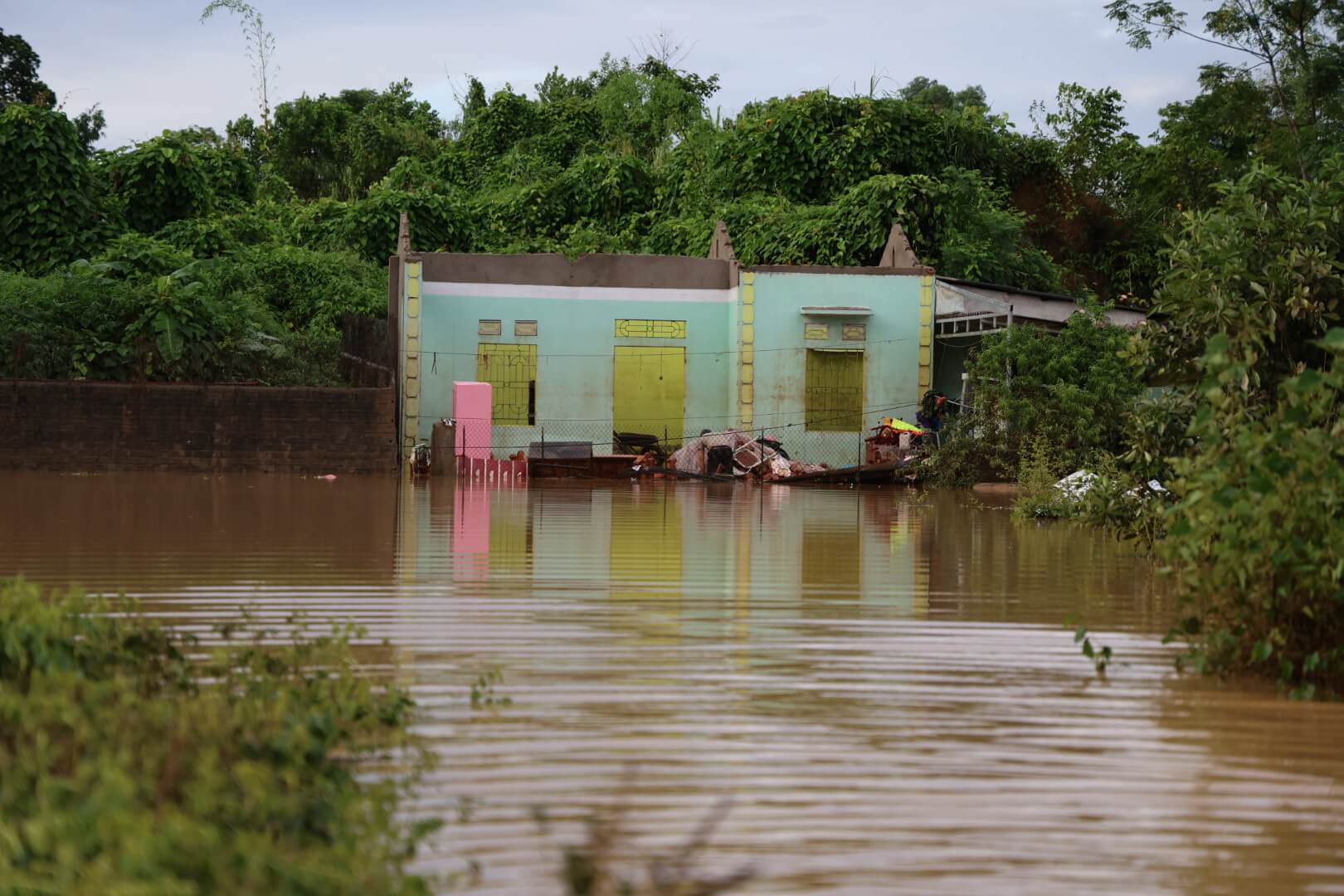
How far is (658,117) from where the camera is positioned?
142ft

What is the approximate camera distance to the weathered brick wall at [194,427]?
864 inches

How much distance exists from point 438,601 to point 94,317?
1672 cm

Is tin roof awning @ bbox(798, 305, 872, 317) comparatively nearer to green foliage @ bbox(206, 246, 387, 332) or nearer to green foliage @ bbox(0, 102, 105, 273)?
green foliage @ bbox(206, 246, 387, 332)

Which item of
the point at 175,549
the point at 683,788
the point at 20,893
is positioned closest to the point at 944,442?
the point at 175,549

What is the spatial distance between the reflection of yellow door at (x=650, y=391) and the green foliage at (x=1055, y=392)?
5.56 meters

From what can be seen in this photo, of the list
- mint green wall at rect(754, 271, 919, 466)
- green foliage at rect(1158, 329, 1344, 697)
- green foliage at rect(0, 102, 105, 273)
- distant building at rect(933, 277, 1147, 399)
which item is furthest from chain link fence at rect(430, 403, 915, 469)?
green foliage at rect(1158, 329, 1344, 697)

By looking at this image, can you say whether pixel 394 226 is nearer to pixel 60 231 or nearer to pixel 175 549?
pixel 60 231

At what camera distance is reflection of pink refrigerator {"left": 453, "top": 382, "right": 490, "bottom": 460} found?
2433 centimetres

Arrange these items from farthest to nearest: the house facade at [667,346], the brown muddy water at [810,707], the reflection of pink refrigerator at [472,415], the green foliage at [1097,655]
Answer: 1. the house facade at [667,346]
2. the reflection of pink refrigerator at [472,415]
3. the green foliage at [1097,655]
4. the brown muddy water at [810,707]

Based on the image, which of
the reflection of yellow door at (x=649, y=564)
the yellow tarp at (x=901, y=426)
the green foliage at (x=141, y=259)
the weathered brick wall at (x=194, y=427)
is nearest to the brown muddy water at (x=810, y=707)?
the reflection of yellow door at (x=649, y=564)

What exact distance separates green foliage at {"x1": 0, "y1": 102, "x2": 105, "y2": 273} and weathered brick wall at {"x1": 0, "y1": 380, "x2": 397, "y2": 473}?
7884mm

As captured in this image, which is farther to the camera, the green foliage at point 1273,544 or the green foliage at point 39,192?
the green foliage at point 39,192

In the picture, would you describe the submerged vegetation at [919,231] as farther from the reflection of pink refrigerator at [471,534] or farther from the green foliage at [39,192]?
the reflection of pink refrigerator at [471,534]

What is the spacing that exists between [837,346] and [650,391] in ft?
10.8
